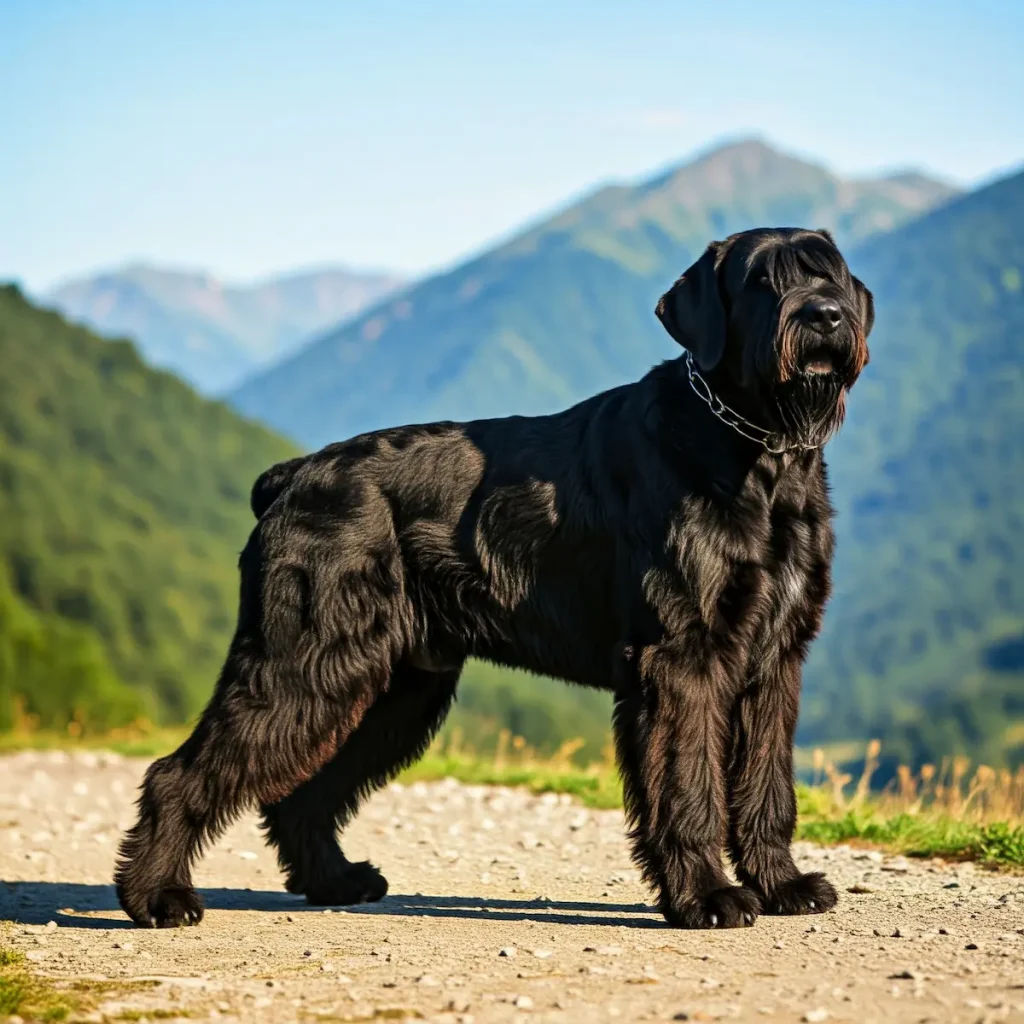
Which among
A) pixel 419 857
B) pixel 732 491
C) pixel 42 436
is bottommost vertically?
pixel 419 857

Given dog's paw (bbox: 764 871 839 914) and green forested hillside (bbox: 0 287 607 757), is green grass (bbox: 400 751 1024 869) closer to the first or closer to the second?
dog's paw (bbox: 764 871 839 914)

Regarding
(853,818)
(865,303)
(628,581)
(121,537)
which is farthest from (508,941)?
(121,537)

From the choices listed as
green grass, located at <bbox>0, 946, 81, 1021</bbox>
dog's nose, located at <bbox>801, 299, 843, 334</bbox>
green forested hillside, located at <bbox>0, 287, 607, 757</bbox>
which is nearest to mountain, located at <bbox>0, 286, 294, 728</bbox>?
green forested hillside, located at <bbox>0, 287, 607, 757</bbox>

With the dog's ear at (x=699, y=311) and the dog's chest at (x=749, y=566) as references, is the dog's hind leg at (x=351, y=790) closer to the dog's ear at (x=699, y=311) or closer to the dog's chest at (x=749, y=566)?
the dog's chest at (x=749, y=566)

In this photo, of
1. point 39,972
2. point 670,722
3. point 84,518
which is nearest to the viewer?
point 39,972

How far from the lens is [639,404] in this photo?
6137 mm

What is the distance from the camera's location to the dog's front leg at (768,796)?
6.02 m

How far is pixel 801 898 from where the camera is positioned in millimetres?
6004

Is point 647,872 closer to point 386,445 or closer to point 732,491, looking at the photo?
point 732,491

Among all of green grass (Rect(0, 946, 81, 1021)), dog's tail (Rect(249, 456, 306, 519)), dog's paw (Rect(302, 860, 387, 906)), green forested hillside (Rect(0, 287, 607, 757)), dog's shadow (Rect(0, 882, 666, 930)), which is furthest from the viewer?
green forested hillside (Rect(0, 287, 607, 757))

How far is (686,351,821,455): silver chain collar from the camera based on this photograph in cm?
583

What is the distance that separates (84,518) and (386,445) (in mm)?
78730

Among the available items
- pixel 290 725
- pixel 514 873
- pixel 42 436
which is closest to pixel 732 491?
pixel 290 725

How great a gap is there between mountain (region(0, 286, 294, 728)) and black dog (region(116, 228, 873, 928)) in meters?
22.9
